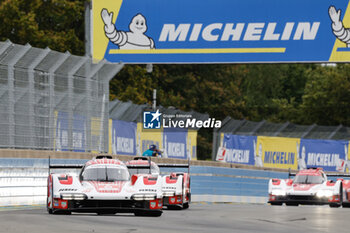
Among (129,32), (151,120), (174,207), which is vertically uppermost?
(129,32)

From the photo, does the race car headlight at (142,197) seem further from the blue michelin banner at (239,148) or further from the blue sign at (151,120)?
the blue michelin banner at (239,148)

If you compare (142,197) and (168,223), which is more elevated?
(142,197)

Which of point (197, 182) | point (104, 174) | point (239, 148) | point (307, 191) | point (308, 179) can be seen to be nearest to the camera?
point (104, 174)

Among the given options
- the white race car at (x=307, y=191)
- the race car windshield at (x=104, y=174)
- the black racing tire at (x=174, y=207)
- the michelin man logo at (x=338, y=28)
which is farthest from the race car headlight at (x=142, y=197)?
the michelin man logo at (x=338, y=28)

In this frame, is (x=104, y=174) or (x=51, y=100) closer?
(x=104, y=174)

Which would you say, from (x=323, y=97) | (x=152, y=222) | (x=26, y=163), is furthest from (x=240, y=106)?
(x=152, y=222)

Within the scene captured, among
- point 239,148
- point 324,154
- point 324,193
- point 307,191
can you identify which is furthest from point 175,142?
point 324,154

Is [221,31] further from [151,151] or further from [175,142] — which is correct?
[151,151]

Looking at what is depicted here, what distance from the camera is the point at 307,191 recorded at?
2523 centimetres

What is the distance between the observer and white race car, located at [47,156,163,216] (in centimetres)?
1491

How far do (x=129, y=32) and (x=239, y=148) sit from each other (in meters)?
6.92

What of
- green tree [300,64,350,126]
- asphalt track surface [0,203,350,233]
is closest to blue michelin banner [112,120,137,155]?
asphalt track surface [0,203,350,233]

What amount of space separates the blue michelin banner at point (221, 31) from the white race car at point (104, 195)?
16.9 m

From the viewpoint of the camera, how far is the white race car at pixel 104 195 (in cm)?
1491
